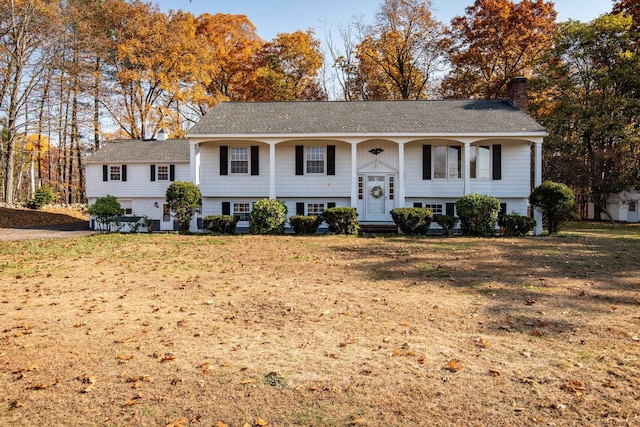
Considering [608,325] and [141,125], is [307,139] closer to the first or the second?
[608,325]

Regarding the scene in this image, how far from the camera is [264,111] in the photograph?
71.2 feet

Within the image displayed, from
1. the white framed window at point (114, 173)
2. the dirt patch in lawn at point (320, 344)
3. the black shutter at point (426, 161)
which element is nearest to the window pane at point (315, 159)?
the black shutter at point (426, 161)

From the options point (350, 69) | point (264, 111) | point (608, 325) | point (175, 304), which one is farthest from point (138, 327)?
point (350, 69)

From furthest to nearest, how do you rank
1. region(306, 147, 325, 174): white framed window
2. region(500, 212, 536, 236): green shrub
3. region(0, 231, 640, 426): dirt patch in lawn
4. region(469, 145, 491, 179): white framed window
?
region(306, 147, 325, 174): white framed window
region(469, 145, 491, 179): white framed window
region(500, 212, 536, 236): green shrub
region(0, 231, 640, 426): dirt patch in lawn

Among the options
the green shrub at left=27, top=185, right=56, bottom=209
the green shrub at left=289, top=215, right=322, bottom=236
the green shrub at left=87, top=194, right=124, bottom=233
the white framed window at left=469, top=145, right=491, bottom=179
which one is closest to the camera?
the green shrub at left=289, top=215, right=322, bottom=236

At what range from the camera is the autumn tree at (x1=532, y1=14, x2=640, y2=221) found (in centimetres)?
2494

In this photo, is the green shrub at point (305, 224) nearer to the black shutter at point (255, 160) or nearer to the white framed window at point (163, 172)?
the black shutter at point (255, 160)

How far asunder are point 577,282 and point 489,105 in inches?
623

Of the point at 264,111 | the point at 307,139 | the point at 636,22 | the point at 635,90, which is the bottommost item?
the point at 307,139

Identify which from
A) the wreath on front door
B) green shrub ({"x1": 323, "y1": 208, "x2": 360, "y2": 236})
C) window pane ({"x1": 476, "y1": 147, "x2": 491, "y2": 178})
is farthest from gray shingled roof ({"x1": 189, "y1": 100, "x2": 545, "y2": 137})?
green shrub ({"x1": 323, "y1": 208, "x2": 360, "y2": 236})

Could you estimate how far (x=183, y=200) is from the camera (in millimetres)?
17203

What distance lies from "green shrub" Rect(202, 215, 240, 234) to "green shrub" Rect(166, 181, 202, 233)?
1010mm

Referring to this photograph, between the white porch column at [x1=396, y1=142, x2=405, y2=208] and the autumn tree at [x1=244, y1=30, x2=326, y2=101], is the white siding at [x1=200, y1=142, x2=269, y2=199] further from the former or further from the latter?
the autumn tree at [x1=244, y1=30, x2=326, y2=101]

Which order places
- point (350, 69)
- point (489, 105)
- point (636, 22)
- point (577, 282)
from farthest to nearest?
point (350, 69), point (636, 22), point (489, 105), point (577, 282)
